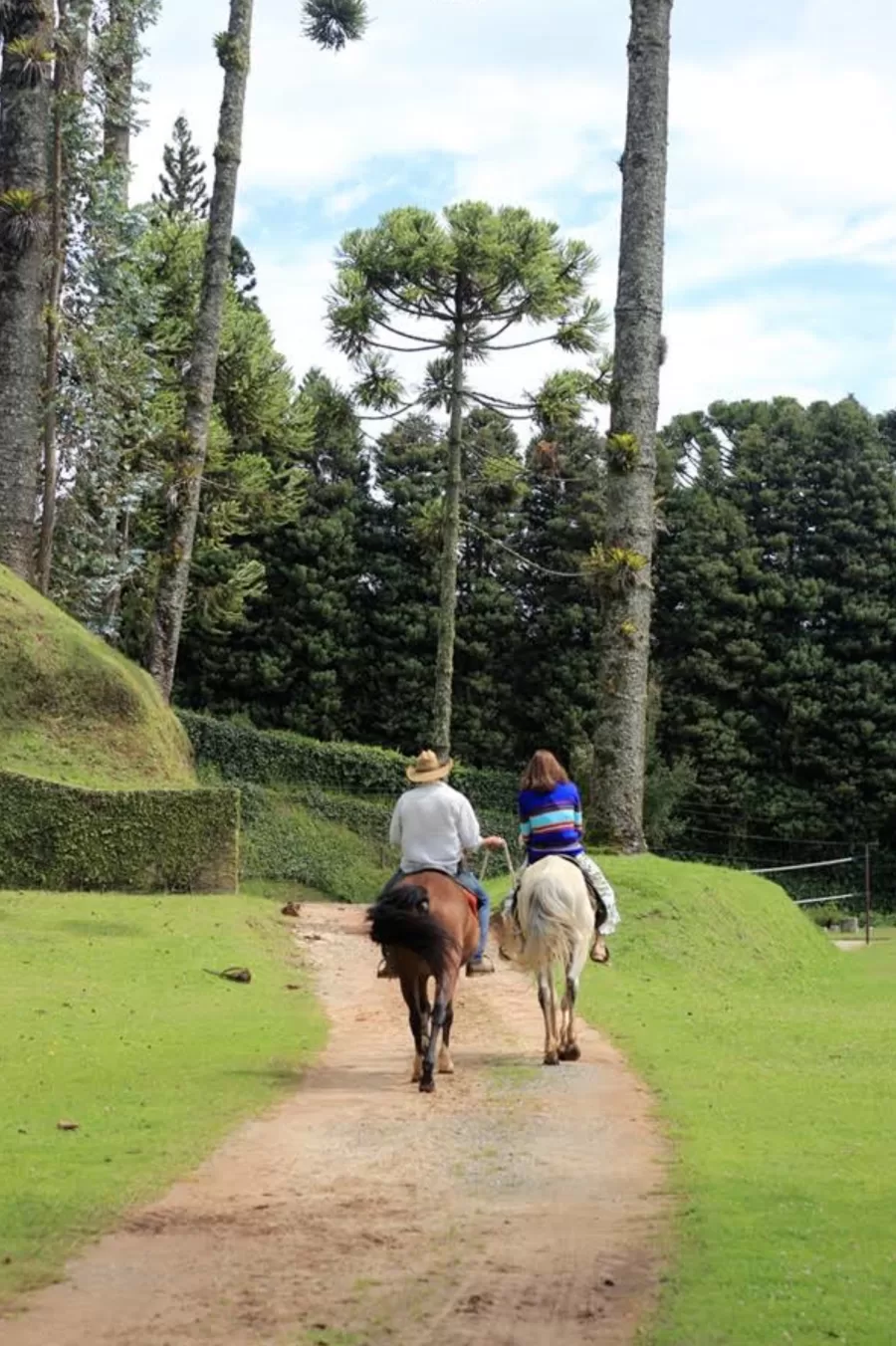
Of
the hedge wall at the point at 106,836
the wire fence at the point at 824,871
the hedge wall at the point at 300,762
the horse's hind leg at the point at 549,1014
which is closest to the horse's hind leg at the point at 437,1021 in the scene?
the horse's hind leg at the point at 549,1014

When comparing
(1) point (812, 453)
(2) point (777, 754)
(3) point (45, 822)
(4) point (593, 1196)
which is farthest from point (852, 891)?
(4) point (593, 1196)

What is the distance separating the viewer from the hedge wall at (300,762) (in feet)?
124

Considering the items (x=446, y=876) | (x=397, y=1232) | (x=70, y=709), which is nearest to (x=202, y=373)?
(x=70, y=709)

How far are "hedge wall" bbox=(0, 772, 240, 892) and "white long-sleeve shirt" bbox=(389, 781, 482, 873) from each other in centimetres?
940

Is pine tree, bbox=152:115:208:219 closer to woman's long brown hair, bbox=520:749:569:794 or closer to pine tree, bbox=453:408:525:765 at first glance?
pine tree, bbox=453:408:525:765

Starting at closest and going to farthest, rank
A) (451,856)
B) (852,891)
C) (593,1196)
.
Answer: (593,1196) → (451,856) → (852,891)

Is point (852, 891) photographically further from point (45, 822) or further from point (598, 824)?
point (45, 822)

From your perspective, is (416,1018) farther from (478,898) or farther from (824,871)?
(824,871)

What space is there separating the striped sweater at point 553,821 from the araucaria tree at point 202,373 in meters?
16.1

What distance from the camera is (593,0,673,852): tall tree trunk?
19078 millimetres

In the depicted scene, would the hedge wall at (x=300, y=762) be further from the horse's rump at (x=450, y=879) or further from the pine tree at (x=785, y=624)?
the horse's rump at (x=450, y=879)

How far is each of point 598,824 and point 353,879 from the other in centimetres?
1688

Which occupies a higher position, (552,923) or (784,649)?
(784,649)

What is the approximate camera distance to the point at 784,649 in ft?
154
